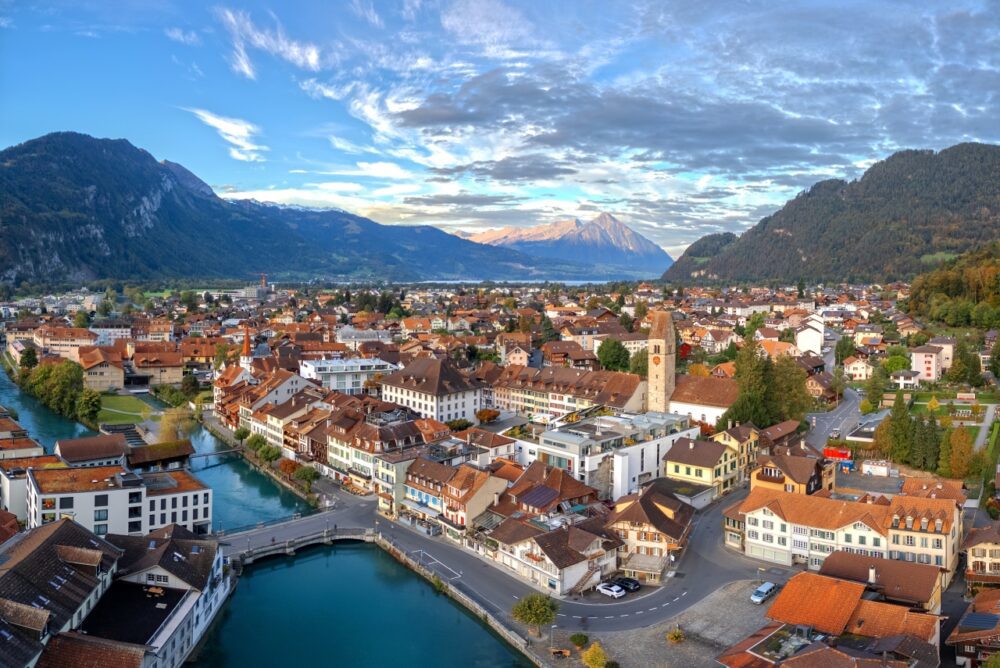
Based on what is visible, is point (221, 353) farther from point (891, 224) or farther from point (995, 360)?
point (891, 224)

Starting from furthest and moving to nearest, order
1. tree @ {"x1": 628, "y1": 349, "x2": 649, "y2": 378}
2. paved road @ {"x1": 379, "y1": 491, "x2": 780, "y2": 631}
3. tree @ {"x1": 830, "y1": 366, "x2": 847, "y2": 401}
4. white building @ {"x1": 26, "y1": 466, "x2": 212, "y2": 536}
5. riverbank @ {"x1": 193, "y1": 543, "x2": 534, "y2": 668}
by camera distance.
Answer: tree @ {"x1": 628, "y1": 349, "x2": 649, "y2": 378} < tree @ {"x1": 830, "y1": 366, "x2": 847, "y2": 401} < white building @ {"x1": 26, "y1": 466, "x2": 212, "y2": 536} < paved road @ {"x1": 379, "y1": 491, "x2": 780, "y2": 631} < riverbank @ {"x1": 193, "y1": 543, "x2": 534, "y2": 668}

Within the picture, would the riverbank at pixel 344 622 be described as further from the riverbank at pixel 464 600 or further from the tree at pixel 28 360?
the tree at pixel 28 360

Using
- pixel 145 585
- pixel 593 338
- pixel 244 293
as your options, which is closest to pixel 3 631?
pixel 145 585

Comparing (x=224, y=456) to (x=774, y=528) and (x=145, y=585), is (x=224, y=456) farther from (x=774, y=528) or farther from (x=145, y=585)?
(x=774, y=528)

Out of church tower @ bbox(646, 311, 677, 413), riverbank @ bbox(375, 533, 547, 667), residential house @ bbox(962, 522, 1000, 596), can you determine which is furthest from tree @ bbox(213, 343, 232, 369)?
residential house @ bbox(962, 522, 1000, 596)

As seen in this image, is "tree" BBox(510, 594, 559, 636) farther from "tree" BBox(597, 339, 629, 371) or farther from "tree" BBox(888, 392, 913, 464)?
"tree" BBox(597, 339, 629, 371)
